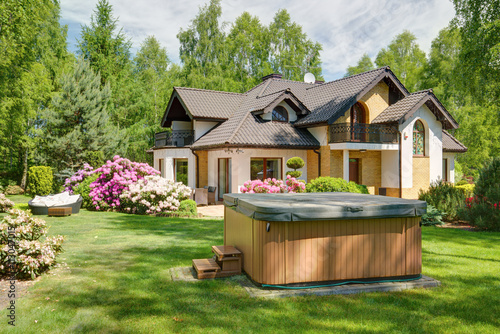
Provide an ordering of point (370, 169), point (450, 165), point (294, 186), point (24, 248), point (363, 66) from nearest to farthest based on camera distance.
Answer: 1. point (24, 248)
2. point (294, 186)
3. point (370, 169)
4. point (450, 165)
5. point (363, 66)

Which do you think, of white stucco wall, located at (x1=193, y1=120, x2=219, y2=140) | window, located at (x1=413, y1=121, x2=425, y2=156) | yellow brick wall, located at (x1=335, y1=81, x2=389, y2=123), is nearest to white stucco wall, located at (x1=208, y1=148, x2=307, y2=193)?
white stucco wall, located at (x1=193, y1=120, x2=219, y2=140)

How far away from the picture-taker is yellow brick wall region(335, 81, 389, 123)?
68.9ft

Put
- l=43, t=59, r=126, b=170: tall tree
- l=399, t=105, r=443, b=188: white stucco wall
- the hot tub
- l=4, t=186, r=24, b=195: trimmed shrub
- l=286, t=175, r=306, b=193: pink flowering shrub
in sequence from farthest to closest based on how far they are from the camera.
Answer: l=4, t=186, r=24, b=195: trimmed shrub < l=43, t=59, r=126, b=170: tall tree < l=399, t=105, r=443, b=188: white stucco wall < l=286, t=175, r=306, b=193: pink flowering shrub < the hot tub

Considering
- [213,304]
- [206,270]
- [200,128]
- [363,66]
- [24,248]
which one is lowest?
[213,304]

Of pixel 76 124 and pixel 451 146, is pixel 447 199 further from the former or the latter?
pixel 76 124

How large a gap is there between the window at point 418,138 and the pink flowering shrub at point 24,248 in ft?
65.3

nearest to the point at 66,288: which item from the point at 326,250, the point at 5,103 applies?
the point at 326,250

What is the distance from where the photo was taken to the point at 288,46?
42250mm

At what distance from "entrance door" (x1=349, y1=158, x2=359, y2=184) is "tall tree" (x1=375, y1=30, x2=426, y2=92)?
2400 cm

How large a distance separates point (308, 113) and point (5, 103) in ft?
63.0

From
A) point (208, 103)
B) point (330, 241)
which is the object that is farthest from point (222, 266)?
point (208, 103)

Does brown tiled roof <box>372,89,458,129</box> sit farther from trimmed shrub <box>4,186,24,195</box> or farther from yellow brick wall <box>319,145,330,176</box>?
trimmed shrub <box>4,186,24,195</box>

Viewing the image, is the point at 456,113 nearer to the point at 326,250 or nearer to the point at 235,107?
the point at 235,107

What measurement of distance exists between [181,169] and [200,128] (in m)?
2.94
